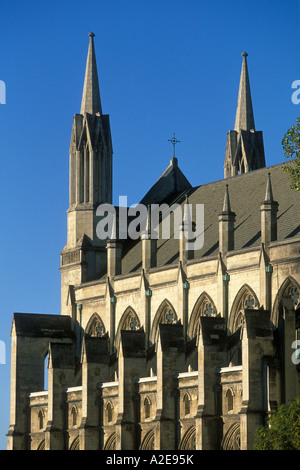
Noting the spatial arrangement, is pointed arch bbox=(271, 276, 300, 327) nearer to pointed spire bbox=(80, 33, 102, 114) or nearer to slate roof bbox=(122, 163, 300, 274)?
slate roof bbox=(122, 163, 300, 274)

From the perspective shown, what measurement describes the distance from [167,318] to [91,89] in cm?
1973

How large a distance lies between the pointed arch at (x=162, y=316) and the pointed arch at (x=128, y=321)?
199 centimetres

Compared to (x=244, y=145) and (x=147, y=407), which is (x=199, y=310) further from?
Answer: (x=244, y=145)

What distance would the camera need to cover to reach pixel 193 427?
272 ft

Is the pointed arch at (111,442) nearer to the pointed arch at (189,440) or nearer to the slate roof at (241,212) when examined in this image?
the pointed arch at (189,440)

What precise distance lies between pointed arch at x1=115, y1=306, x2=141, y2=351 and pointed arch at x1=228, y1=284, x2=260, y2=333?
9688 mm

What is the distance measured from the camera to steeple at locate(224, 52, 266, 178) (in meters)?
109

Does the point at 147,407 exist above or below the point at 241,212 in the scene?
below

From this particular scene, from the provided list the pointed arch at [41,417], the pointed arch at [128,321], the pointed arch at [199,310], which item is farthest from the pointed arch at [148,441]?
the pointed arch at [41,417]

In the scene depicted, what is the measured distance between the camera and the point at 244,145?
108750 millimetres

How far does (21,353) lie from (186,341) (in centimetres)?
1490

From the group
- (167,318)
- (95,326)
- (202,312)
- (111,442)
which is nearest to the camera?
(111,442)

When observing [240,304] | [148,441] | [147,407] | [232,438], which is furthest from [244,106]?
[232,438]

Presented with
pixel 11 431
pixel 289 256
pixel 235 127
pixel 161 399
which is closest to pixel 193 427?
pixel 161 399
